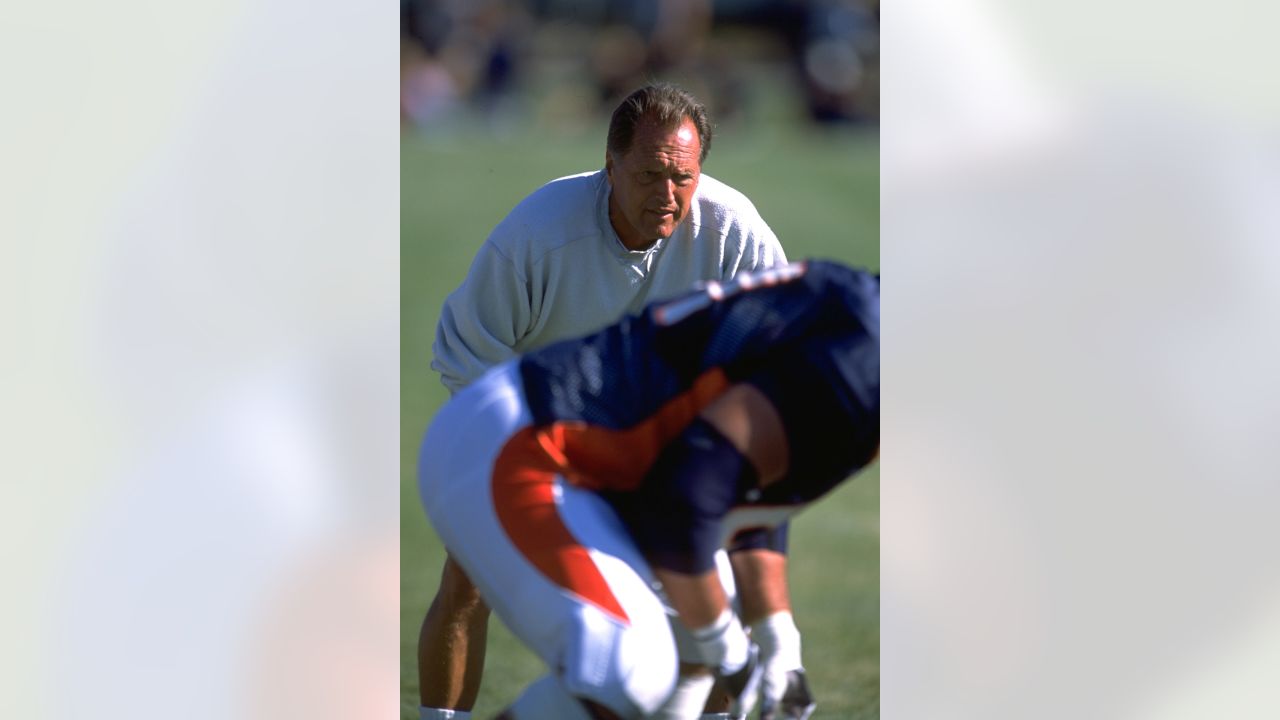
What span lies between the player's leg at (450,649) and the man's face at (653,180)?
0.78m

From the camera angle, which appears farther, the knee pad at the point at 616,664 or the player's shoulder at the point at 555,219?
the player's shoulder at the point at 555,219

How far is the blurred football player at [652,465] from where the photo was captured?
207 cm

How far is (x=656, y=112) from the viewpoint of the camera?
2430 mm

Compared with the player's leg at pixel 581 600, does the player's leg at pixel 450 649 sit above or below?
below

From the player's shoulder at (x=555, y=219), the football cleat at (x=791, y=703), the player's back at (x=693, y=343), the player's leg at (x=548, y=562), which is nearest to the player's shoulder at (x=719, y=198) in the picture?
the player's shoulder at (x=555, y=219)

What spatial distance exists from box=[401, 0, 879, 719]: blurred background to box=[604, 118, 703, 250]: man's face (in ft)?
1.19

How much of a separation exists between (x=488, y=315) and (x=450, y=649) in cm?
69

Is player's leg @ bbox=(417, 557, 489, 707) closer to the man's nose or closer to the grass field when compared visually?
the grass field

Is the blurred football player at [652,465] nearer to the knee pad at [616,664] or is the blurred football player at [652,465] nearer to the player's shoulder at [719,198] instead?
Result: the knee pad at [616,664]

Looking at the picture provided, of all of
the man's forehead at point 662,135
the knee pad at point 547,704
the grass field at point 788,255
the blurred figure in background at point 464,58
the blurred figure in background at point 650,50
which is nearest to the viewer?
the knee pad at point 547,704
